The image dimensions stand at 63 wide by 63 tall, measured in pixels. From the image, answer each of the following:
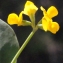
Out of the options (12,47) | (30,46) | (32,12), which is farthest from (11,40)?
(30,46)

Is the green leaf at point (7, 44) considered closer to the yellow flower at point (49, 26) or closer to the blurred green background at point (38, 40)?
the yellow flower at point (49, 26)

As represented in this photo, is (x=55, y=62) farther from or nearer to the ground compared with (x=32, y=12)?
nearer to the ground

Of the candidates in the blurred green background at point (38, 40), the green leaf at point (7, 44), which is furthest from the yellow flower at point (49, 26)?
the blurred green background at point (38, 40)

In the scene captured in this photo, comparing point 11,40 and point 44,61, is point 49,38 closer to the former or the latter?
point 44,61

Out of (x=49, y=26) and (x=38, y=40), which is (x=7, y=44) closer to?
(x=49, y=26)

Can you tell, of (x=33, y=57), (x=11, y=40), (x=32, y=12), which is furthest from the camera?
(x=33, y=57)

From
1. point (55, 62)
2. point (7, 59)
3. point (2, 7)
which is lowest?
point (55, 62)
